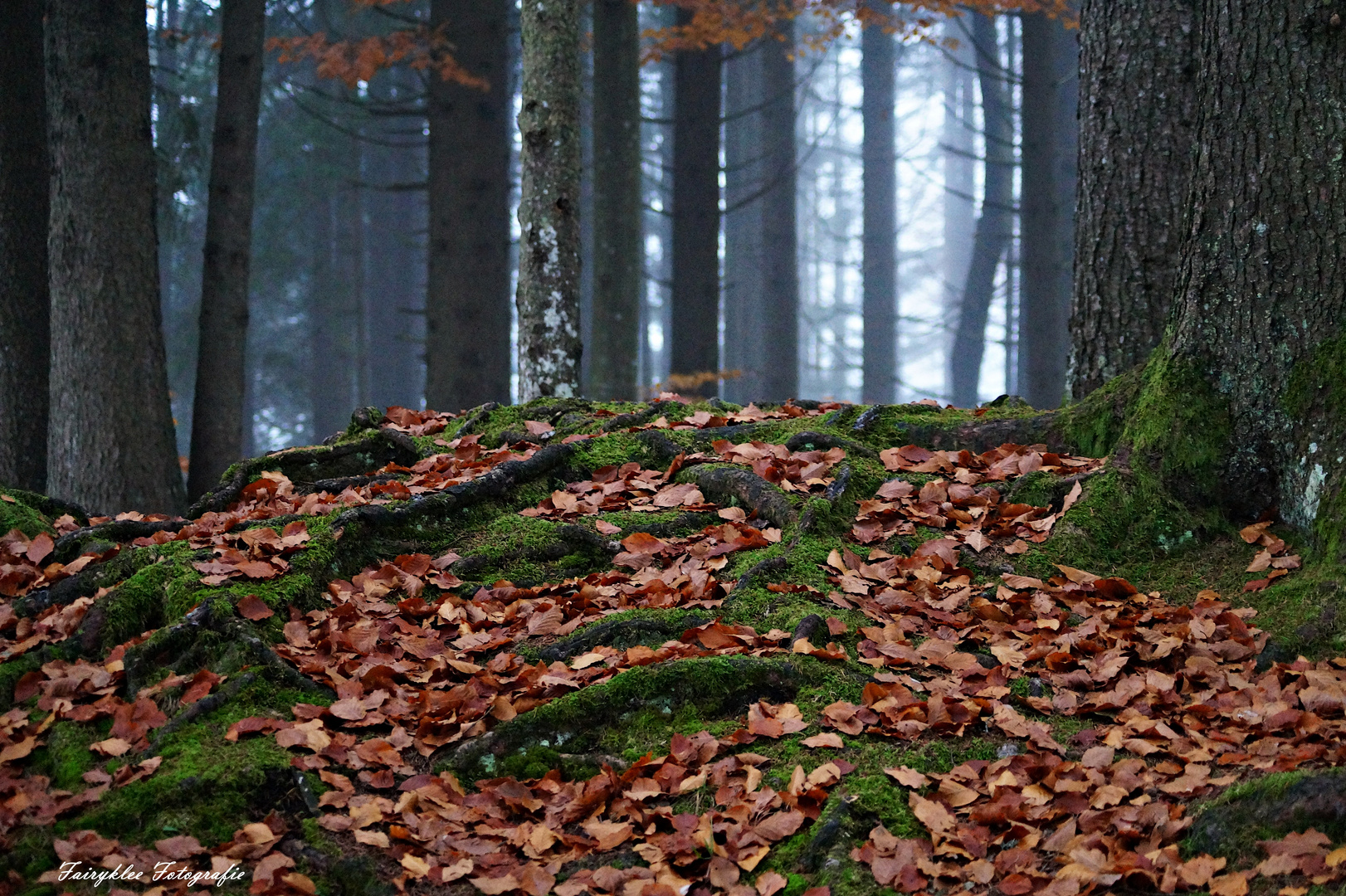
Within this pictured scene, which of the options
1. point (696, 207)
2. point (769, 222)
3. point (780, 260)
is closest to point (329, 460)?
point (696, 207)

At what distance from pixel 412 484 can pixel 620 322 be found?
22.6 feet

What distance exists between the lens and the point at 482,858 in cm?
289

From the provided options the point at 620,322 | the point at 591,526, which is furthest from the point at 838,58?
the point at 591,526

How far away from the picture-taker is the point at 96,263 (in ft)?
24.3

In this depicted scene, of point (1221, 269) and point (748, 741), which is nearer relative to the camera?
point (748, 741)

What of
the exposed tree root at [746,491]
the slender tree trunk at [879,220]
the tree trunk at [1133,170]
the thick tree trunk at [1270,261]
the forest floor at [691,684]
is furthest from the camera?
the slender tree trunk at [879,220]

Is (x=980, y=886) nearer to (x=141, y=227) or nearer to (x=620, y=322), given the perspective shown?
(x=141, y=227)

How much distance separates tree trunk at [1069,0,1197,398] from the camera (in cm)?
543

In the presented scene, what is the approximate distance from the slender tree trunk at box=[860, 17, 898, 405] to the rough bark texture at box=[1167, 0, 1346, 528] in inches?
787

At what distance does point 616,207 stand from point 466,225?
1.90m

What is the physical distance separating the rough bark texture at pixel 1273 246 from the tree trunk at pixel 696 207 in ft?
32.0

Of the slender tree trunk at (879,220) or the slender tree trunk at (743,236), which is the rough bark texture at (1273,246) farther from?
the slender tree trunk at (879,220)

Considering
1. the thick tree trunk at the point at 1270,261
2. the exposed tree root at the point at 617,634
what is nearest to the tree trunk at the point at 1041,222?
the thick tree trunk at the point at 1270,261

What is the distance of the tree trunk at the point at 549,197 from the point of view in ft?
23.9
